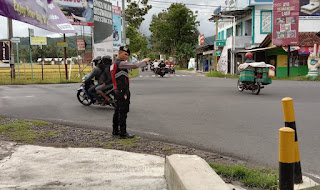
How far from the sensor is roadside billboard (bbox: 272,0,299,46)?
82.9 ft

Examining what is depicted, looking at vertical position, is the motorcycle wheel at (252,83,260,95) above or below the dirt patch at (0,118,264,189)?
above

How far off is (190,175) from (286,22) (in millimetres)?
25569

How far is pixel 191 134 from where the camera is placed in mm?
6051

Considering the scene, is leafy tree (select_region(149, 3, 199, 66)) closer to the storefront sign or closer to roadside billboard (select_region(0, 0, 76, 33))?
the storefront sign

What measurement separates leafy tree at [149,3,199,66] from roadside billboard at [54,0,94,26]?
32.7 meters

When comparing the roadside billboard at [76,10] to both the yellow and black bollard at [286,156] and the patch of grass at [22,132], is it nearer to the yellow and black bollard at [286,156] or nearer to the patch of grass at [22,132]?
the patch of grass at [22,132]

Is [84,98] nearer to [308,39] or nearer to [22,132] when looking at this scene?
[22,132]

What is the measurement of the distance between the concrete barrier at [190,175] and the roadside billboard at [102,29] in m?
16.7

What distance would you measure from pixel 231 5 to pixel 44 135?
33404 mm

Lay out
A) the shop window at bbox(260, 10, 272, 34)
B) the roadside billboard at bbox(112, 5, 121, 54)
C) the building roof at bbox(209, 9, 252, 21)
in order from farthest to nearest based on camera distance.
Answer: the building roof at bbox(209, 9, 252, 21) < the shop window at bbox(260, 10, 272, 34) < the roadside billboard at bbox(112, 5, 121, 54)

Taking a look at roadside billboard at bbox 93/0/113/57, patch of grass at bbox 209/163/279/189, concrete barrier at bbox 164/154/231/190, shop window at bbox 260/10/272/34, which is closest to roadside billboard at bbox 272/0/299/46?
shop window at bbox 260/10/272/34

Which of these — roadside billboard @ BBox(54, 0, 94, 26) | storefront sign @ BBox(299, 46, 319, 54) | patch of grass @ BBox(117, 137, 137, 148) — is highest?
roadside billboard @ BBox(54, 0, 94, 26)

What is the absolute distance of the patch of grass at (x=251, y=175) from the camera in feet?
11.1

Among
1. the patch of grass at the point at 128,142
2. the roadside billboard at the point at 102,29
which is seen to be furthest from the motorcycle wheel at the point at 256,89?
the roadside billboard at the point at 102,29
